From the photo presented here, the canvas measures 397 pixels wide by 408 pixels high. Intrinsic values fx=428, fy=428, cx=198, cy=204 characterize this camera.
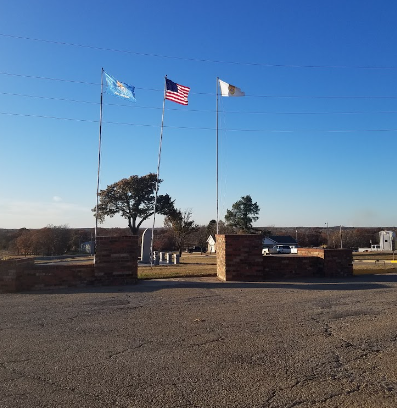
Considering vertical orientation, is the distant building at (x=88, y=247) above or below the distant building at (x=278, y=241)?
below

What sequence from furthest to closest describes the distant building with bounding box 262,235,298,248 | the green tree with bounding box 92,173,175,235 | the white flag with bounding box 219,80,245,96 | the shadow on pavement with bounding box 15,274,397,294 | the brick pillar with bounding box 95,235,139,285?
1. the distant building with bounding box 262,235,298,248
2. the green tree with bounding box 92,173,175,235
3. the white flag with bounding box 219,80,245,96
4. the brick pillar with bounding box 95,235,139,285
5. the shadow on pavement with bounding box 15,274,397,294

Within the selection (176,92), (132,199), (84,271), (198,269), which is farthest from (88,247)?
(84,271)

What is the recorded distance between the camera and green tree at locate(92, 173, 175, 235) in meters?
51.0

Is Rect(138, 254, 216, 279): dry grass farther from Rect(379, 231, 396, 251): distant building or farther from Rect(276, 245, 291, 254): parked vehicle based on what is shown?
Rect(379, 231, 396, 251): distant building

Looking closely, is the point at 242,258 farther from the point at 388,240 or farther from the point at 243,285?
the point at 388,240

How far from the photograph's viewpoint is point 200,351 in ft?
16.3

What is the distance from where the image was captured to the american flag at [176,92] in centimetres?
1923

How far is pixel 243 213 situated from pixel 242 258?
51481 mm

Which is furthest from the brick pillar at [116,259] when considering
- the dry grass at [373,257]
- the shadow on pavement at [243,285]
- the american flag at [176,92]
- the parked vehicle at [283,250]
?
the parked vehicle at [283,250]

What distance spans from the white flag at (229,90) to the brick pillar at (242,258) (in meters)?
10.2

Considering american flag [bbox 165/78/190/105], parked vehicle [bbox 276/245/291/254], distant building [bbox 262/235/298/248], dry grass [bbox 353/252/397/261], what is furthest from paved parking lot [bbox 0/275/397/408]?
distant building [bbox 262/235/298/248]

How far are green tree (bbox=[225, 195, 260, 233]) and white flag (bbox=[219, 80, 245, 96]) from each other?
141ft

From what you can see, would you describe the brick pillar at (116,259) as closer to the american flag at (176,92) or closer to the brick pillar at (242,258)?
the brick pillar at (242,258)

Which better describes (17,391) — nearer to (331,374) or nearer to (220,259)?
(331,374)
